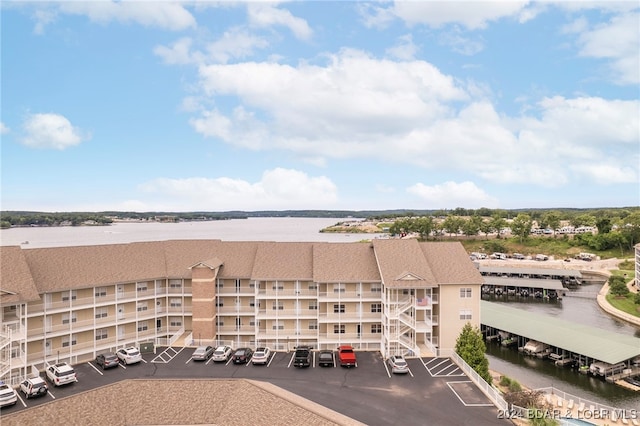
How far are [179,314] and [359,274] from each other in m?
18.7

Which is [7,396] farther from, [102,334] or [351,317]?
[351,317]

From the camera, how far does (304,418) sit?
25.8 meters

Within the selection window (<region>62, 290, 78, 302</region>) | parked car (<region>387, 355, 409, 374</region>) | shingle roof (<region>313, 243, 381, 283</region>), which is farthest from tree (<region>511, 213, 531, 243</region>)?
window (<region>62, 290, 78, 302</region>)

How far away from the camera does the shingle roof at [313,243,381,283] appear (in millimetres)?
39938

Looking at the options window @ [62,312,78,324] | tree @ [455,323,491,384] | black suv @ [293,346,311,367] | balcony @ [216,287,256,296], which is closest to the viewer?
tree @ [455,323,491,384]

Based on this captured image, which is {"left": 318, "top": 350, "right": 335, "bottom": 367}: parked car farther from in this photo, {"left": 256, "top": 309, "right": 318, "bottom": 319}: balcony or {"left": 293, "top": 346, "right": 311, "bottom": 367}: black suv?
{"left": 256, "top": 309, "right": 318, "bottom": 319}: balcony

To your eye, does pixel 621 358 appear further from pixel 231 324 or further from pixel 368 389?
pixel 231 324

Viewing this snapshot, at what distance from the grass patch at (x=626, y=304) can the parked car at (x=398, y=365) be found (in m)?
52.0

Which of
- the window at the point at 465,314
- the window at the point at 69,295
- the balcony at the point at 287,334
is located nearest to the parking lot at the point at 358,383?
the balcony at the point at 287,334

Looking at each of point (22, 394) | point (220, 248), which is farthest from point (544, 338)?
point (22, 394)

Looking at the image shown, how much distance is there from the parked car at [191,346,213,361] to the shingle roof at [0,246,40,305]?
13.1m

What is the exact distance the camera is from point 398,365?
33031mm

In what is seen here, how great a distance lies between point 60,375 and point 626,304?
267ft

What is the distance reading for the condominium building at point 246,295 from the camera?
119 ft
